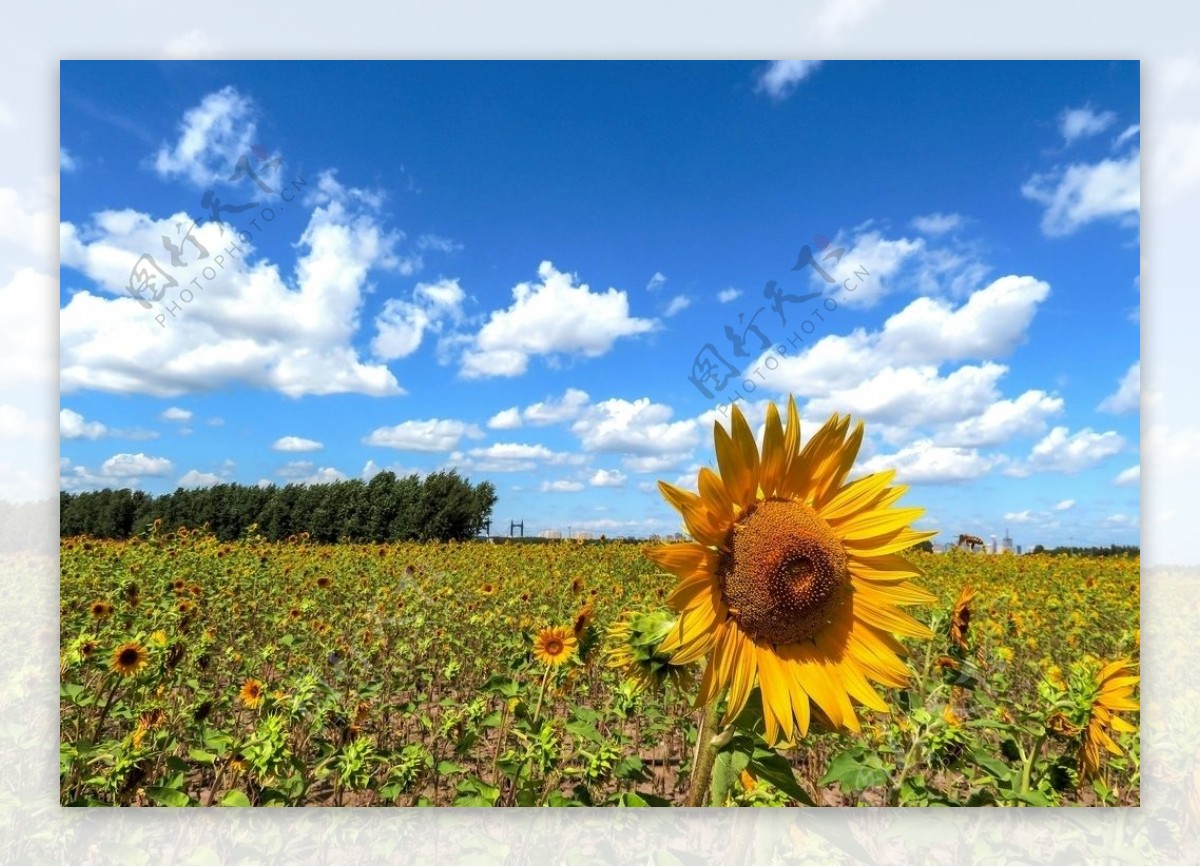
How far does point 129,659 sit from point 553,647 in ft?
4.26

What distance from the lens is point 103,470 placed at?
2.70 m

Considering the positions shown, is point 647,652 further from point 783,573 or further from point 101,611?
point 101,611

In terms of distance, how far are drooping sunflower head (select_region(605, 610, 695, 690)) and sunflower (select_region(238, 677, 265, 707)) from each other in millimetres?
1885

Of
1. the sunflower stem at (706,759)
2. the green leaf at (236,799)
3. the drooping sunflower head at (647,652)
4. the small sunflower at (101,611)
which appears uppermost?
the drooping sunflower head at (647,652)

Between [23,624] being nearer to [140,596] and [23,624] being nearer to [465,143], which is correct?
[140,596]

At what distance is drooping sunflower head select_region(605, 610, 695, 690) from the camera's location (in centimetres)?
117

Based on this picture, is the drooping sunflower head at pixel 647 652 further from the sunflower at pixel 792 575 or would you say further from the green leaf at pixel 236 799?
the green leaf at pixel 236 799

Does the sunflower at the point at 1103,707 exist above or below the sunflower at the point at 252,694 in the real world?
above

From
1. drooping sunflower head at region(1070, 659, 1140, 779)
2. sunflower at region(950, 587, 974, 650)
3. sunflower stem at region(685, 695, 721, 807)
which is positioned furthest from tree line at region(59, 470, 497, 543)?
sunflower stem at region(685, 695, 721, 807)

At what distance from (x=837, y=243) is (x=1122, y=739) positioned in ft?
5.72

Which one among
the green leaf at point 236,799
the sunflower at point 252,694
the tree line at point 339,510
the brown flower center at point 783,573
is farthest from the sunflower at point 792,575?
the tree line at point 339,510

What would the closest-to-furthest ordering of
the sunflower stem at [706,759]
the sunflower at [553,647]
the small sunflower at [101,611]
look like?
1. the sunflower stem at [706,759]
2. the sunflower at [553,647]
3. the small sunflower at [101,611]

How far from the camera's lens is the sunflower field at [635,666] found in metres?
1.17

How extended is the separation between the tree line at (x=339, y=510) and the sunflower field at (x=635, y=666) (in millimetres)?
298
